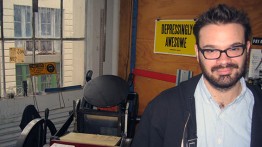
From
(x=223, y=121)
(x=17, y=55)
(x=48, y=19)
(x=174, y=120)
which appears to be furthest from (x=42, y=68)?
(x=223, y=121)

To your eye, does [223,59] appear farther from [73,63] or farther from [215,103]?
[73,63]

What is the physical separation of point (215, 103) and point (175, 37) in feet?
6.04

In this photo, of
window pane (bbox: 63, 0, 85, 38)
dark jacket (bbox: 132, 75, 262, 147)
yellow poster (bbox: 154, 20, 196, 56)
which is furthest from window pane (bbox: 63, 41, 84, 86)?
dark jacket (bbox: 132, 75, 262, 147)

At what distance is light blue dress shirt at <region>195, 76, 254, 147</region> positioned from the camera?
142cm

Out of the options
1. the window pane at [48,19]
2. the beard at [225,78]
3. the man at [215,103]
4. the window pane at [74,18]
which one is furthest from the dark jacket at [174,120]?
the window pane at [74,18]

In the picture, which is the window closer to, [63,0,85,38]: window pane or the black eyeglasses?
[63,0,85,38]: window pane

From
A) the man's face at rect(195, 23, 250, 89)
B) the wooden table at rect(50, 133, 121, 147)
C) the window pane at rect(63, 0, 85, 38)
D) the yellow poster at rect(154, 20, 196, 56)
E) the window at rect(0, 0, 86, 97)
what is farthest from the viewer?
the window pane at rect(63, 0, 85, 38)

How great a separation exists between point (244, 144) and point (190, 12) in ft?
6.40

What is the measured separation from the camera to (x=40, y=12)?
319cm

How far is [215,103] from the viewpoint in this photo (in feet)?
4.93

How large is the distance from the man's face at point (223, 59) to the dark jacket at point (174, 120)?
0.15 metres

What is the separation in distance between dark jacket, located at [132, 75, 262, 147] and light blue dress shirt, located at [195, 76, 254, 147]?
5 centimetres

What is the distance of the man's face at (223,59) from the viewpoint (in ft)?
4.60

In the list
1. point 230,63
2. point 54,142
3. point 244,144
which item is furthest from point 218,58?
point 54,142
